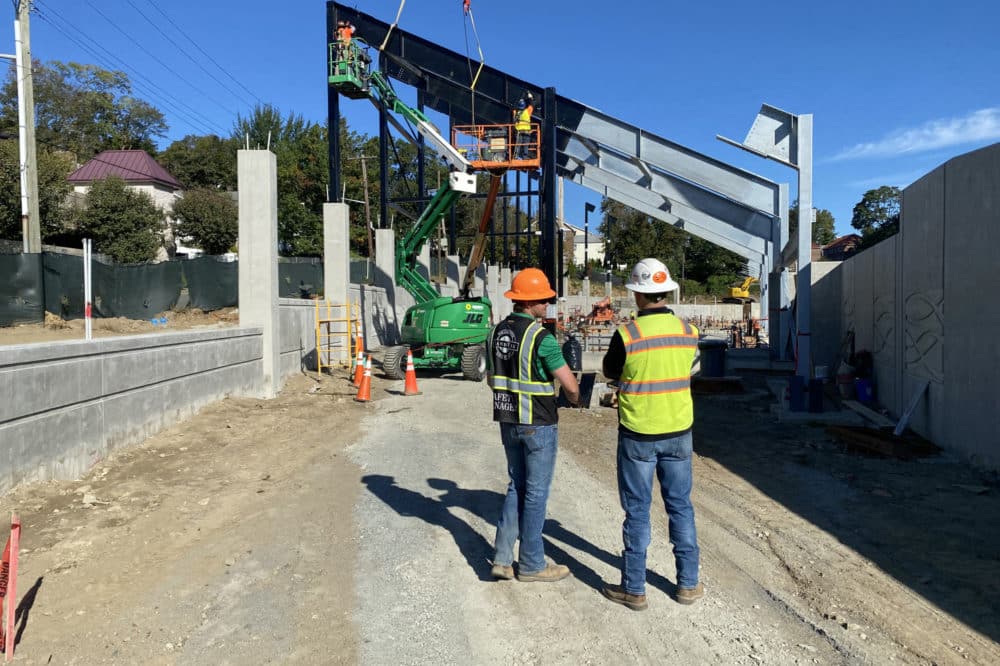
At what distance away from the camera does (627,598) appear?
4.02 meters

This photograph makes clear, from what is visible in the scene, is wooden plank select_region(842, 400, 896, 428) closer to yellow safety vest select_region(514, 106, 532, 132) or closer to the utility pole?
yellow safety vest select_region(514, 106, 532, 132)

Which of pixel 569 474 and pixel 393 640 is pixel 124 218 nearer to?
pixel 569 474

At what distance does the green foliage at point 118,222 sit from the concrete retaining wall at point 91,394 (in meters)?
27.0

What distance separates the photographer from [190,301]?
797 inches

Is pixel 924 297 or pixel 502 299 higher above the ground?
pixel 502 299

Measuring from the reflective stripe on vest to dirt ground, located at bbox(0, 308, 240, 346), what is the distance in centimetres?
1001

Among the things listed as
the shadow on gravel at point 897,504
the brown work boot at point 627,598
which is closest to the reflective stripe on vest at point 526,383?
the brown work boot at point 627,598

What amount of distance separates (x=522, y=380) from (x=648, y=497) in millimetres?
991

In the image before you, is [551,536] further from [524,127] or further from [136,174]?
[136,174]

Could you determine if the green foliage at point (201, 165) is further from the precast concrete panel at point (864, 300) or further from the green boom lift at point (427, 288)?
the precast concrete panel at point (864, 300)

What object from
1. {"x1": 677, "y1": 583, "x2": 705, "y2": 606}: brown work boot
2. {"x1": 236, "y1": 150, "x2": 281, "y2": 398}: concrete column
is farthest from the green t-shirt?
{"x1": 236, "y1": 150, "x2": 281, "y2": 398}: concrete column

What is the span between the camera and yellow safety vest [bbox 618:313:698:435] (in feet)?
13.0

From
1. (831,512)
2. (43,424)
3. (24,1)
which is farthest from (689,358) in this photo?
(24,1)

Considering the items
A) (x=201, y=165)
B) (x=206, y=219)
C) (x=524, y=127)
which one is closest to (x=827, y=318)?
(x=524, y=127)
